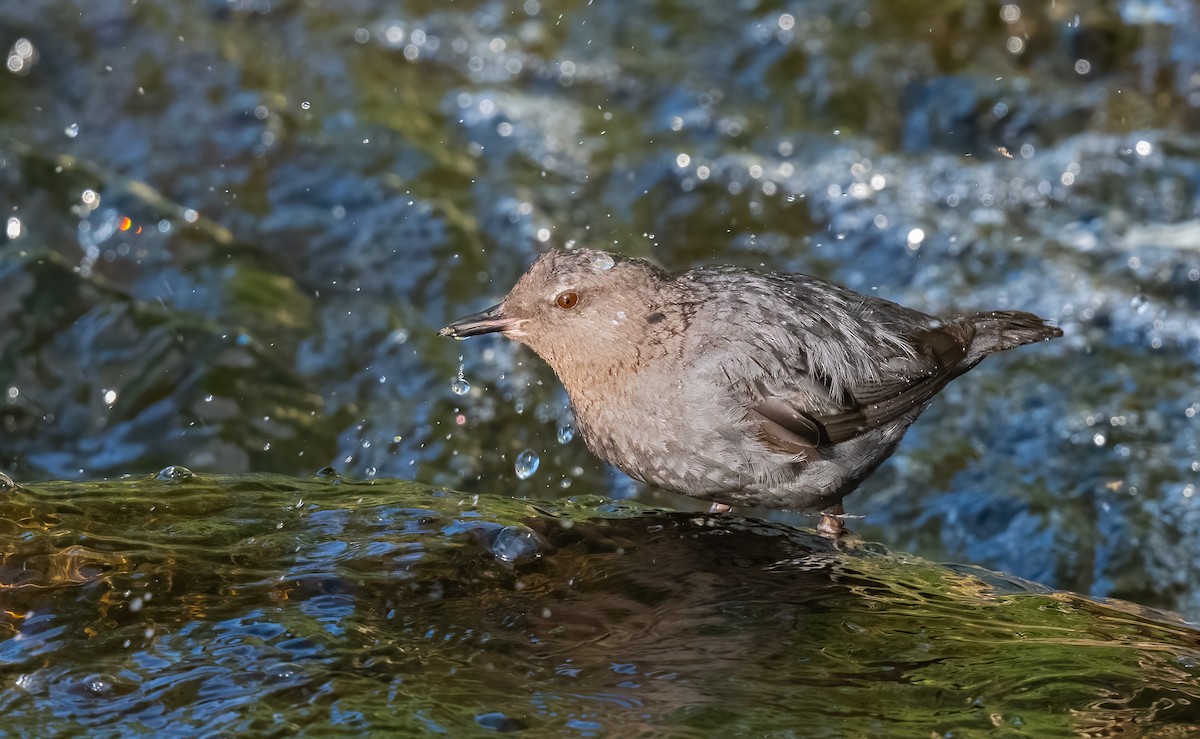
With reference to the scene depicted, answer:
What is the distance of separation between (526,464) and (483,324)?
5.71 feet

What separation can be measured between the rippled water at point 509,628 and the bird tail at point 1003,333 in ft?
3.53

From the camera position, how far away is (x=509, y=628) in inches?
146

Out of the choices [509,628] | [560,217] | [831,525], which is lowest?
[509,628]

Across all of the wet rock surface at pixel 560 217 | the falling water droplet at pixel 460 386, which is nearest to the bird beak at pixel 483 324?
the wet rock surface at pixel 560 217

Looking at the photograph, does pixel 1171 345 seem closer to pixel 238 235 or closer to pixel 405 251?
pixel 405 251

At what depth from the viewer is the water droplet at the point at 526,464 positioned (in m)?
6.40

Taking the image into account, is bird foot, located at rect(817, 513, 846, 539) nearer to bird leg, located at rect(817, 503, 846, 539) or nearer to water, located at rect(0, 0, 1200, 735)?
bird leg, located at rect(817, 503, 846, 539)

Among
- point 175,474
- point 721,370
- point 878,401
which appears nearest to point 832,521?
point 878,401

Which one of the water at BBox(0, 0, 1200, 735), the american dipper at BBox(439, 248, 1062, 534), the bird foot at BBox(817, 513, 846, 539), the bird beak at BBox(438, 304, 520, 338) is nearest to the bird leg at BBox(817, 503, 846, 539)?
the bird foot at BBox(817, 513, 846, 539)

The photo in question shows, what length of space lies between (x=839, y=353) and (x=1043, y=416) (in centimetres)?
224

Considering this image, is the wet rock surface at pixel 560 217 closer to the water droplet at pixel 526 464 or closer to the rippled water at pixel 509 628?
the water droplet at pixel 526 464

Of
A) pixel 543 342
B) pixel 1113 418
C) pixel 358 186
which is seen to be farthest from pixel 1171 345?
pixel 358 186

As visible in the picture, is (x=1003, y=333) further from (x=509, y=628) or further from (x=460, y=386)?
(x=460, y=386)

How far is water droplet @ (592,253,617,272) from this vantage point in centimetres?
476
